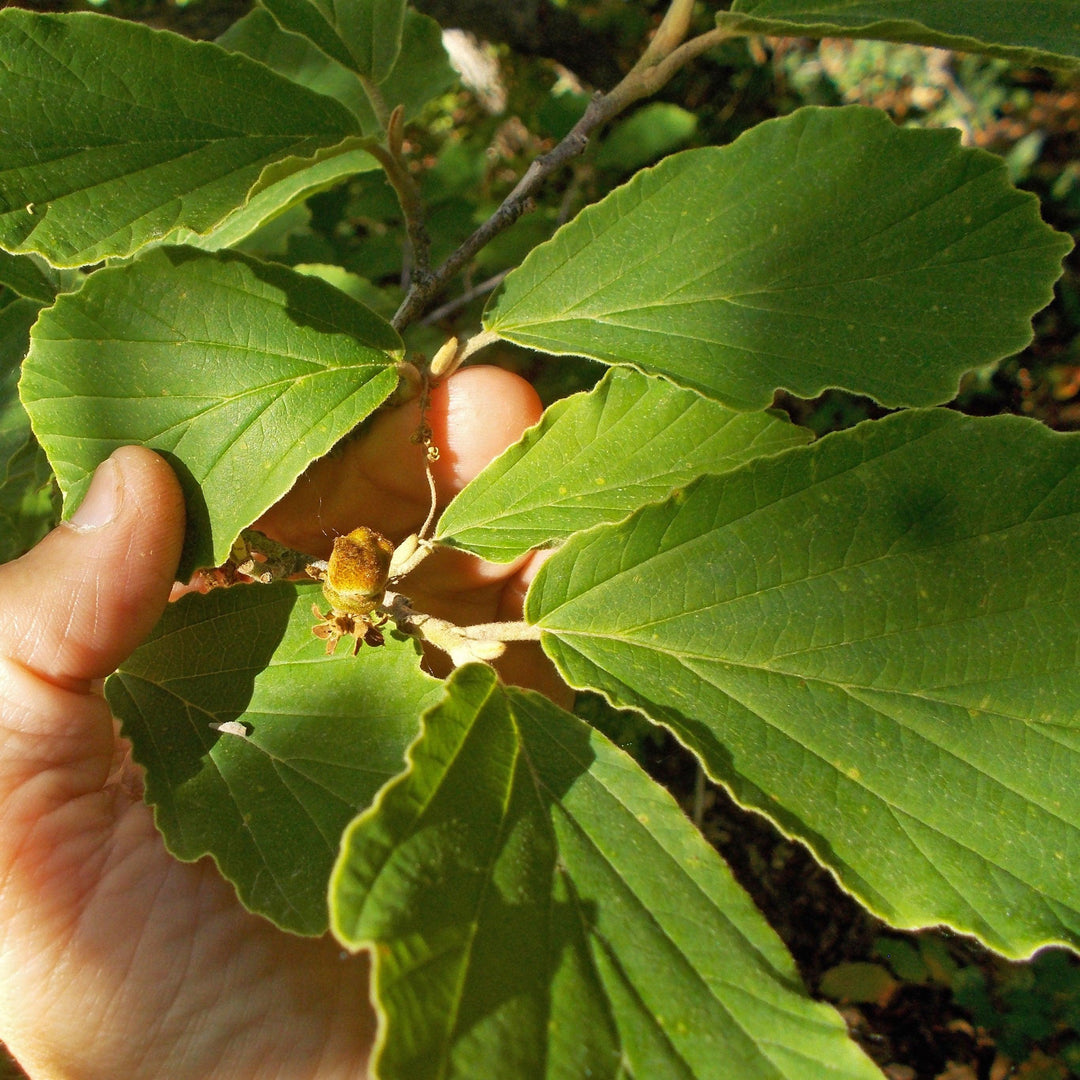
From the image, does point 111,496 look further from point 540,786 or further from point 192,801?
point 540,786

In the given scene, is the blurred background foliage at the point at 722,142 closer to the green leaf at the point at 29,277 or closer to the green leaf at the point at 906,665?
the green leaf at the point at 29,277

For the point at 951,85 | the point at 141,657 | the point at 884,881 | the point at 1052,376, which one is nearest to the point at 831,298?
the point at 884,881

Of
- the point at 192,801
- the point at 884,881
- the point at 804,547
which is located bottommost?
the point at 884,881

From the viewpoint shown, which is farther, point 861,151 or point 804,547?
point 861,151

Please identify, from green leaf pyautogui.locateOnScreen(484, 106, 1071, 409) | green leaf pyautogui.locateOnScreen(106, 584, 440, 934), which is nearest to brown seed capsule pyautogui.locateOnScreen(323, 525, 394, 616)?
green leaf pyautogui.locateOnScreen(106, 584, 440, 934)

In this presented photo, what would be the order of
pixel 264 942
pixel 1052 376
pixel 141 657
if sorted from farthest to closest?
pixel 1052 376, pixel 264 942, pixel 141 657

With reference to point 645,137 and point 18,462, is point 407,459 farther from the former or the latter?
point 645,137

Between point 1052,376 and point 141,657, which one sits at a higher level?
point 141,657
